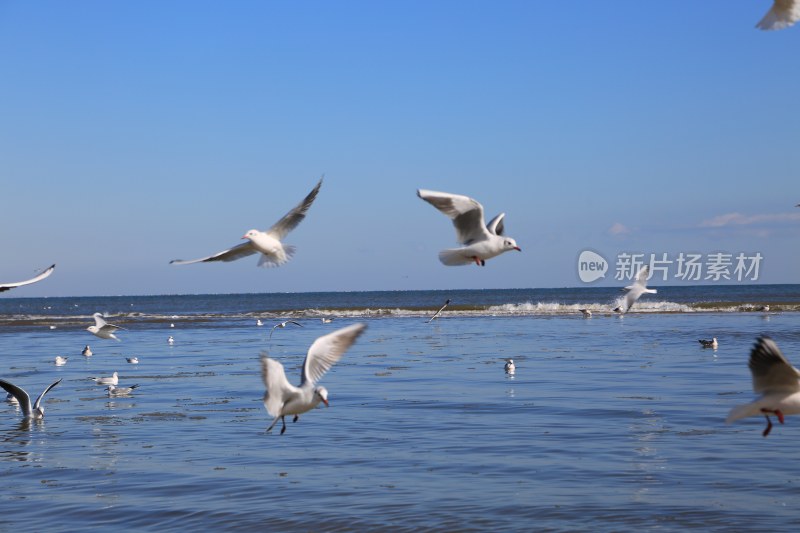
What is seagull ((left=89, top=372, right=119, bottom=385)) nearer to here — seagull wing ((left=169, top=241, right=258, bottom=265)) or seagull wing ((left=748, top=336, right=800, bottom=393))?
seagull wing ((left=169, top=241, right=258, bottom=265))

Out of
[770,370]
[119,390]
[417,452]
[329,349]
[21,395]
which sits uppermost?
[329,349]

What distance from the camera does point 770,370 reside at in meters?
7.17

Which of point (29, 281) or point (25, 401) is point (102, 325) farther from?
point (29, 281)

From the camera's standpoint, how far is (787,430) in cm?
1362

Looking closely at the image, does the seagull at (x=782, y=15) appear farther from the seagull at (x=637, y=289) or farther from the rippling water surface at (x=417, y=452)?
the seagull at (x=637, y=289)

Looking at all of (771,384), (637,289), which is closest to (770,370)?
(771,384)

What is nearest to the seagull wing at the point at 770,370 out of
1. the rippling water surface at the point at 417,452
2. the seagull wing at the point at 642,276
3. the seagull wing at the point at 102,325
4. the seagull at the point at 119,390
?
the rippling water surface at the point at 417,452

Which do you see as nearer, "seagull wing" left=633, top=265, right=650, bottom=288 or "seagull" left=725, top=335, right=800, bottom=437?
"seagull" left=725, top=335, right=800, bottom=437

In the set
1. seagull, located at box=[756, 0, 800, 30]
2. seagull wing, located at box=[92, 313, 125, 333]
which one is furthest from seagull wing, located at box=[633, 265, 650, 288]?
seagull wing, located at box=[92, 313, 125, 333]

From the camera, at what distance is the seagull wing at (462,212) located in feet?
26.0

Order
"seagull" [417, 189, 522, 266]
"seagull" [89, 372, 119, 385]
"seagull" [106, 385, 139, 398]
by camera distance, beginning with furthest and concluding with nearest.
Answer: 1. "seagull" [89, 372, 119, 385]
2. "seagull" [106, 385, 139, 398]
3. "seagull" [417, 189, 522, 266]

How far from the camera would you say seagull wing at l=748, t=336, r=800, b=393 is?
7.02m

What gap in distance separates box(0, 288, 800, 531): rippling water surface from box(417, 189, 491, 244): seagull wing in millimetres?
2808

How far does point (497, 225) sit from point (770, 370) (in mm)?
3017
